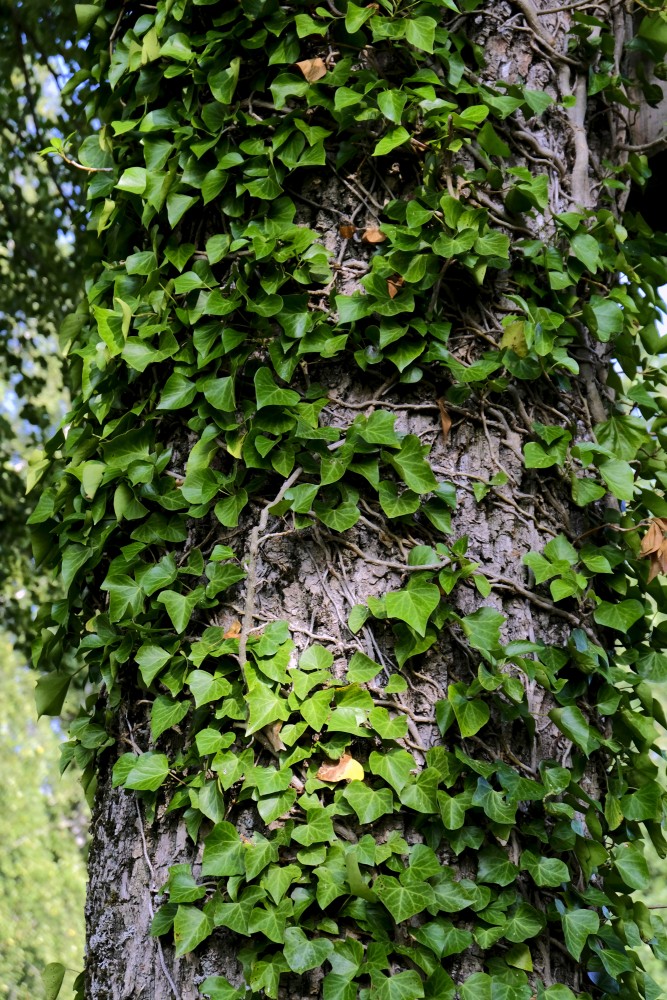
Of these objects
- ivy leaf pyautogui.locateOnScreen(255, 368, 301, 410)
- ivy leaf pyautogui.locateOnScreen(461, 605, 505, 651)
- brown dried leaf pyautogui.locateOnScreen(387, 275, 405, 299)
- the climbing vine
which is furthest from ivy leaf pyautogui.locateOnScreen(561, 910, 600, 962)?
brown dried leaf pyautogui.locateOnScreen(387, 275, 405, 299)

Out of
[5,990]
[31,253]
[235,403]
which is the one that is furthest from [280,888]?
[5,990]

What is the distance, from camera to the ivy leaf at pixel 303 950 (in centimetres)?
139

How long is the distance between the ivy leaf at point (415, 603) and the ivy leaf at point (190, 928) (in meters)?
0.59

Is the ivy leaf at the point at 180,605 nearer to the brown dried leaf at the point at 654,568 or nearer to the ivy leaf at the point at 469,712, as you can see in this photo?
the ivy leaf at the point at 469,712

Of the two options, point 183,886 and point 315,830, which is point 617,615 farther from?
point 183,886

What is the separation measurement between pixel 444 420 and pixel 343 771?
0.66 metres

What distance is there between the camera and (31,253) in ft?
17.7

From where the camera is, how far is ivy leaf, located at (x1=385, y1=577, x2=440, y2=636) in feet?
5.01

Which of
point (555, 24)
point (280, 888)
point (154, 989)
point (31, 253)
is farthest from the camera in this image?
point (31, 253)

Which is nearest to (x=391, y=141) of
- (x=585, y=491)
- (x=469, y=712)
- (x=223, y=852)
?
(x=585, y=491)

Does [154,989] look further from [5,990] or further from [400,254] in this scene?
[5,990]

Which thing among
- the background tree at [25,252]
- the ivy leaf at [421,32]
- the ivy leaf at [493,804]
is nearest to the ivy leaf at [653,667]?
the ivy leaf at [493,804]

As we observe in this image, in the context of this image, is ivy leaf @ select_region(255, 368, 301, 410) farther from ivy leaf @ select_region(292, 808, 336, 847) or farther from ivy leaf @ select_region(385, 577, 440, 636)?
ivy leaf @ select_region(292, 808, 336, 847)

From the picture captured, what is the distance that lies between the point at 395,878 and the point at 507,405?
88 centimetres
